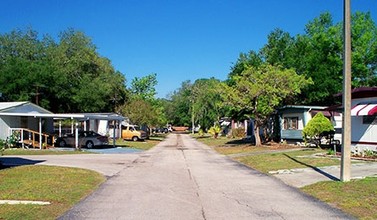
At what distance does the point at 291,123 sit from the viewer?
37.0 metres

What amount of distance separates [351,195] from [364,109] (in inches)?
477

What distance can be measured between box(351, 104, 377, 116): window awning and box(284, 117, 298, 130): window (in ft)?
46.5

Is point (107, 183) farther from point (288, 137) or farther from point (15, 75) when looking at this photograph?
point (15, 75)

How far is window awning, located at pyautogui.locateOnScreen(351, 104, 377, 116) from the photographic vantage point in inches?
808

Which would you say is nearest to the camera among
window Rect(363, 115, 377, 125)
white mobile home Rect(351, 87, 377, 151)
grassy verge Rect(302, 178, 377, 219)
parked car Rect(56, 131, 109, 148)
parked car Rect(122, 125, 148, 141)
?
grassy verge Rect(302, 178, 377, 219)

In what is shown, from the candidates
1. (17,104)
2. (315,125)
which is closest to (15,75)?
(17,104)

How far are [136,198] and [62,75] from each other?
130 feet

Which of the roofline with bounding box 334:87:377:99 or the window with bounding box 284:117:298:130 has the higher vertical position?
the roofline with bounding box 334:87:377:99

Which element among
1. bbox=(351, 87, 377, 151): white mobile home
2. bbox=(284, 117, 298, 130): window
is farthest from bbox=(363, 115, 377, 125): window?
bbox=(284, 117, 298, 130): window

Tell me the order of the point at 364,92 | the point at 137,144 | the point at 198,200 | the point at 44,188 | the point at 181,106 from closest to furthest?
the point at 198,200 → the point at 44,188 → the point at 364,92 → the point at 137,144 → the point at 181,106

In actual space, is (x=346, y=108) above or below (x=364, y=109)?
below

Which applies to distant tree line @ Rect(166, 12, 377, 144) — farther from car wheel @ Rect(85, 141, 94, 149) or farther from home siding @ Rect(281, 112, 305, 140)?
car wheel @ Rect(85, 141, 94, 149)

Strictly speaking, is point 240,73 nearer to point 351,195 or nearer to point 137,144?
point 137,144

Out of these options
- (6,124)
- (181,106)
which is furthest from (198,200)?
(181,106)
